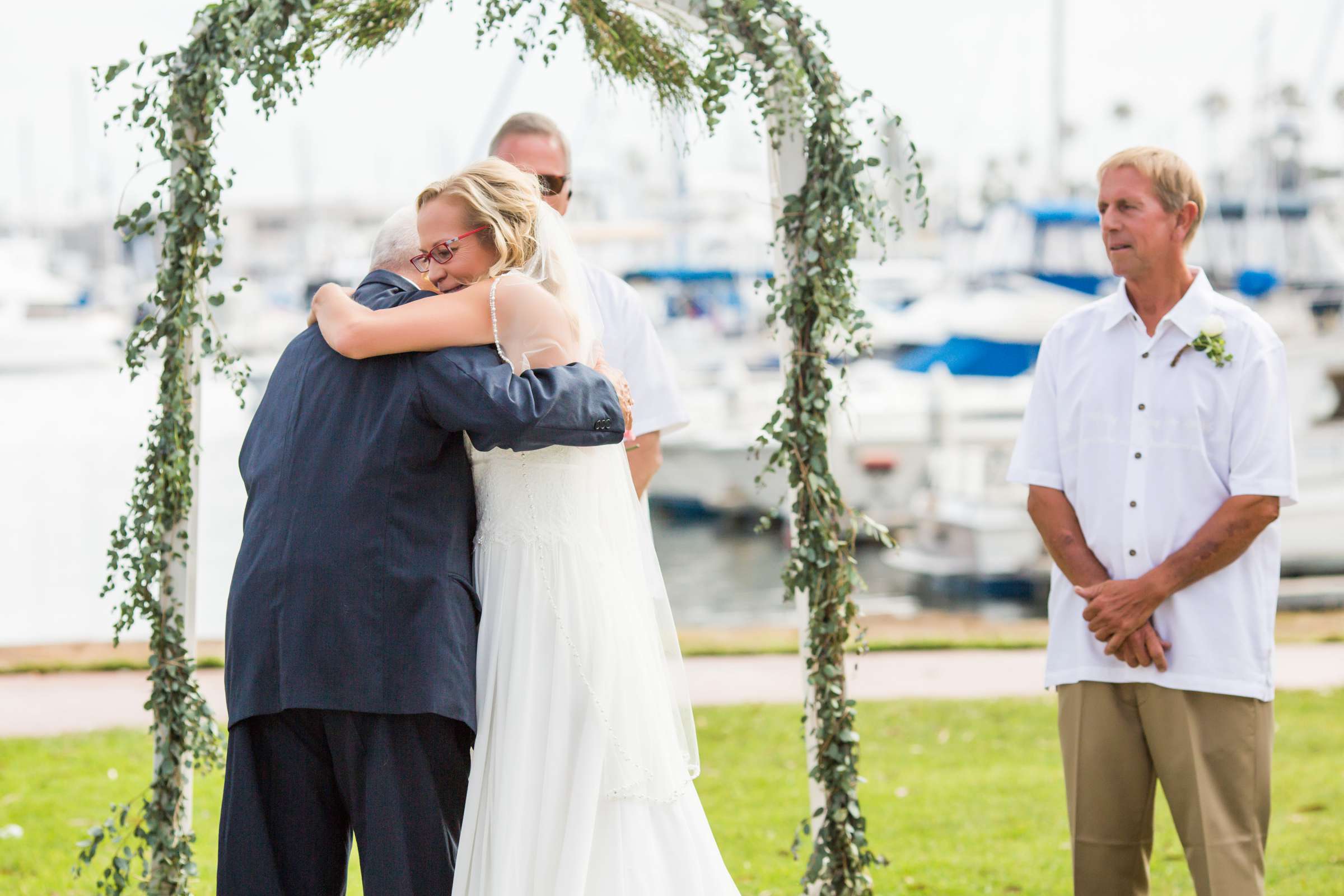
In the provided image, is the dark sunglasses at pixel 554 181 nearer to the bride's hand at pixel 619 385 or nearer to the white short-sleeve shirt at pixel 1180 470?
the bride's hand at pixel 619 385

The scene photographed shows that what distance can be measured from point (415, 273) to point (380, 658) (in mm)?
862

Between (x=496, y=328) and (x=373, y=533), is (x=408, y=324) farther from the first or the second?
(x=373, y=533)

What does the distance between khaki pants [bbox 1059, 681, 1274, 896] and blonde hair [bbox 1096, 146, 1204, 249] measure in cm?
118

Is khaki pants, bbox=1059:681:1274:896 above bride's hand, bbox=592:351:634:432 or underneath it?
underneath

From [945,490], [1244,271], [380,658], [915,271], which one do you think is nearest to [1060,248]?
[1244,271]

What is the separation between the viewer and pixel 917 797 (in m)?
5.59

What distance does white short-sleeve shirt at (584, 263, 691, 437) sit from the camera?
388 centimetres

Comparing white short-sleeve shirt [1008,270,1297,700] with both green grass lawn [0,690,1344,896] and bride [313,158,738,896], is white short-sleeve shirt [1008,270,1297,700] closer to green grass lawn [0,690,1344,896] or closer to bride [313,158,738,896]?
bride [313,158,738,896]

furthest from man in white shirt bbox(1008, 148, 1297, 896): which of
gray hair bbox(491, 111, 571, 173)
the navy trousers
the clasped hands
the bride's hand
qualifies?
the navy trousers

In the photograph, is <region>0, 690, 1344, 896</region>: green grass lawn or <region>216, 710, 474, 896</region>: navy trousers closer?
<region>216, 710, 474, 896</region>: navy trousers

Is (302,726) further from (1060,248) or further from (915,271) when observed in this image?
(915,271)

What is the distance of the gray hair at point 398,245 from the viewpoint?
9.45 ft

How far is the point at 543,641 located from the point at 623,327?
4.69 feet

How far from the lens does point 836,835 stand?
364cm
